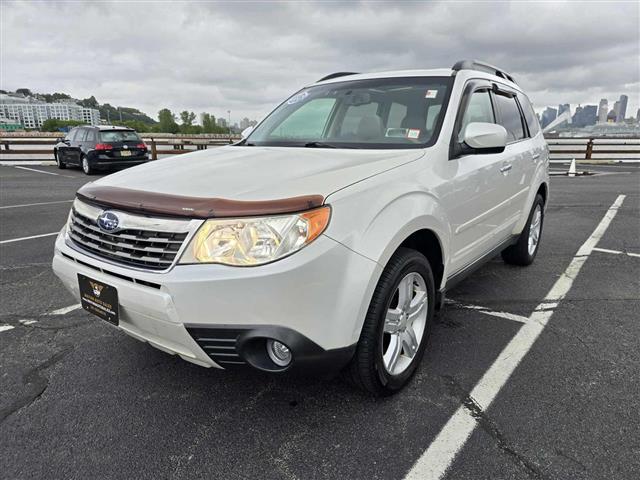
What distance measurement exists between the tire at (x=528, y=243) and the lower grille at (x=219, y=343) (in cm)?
344

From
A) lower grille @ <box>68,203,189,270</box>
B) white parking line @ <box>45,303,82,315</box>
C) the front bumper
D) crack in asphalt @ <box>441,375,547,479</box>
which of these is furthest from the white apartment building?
crack in asphalt @ <box>441,375,547,479</box>

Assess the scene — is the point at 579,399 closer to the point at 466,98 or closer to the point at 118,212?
the point at 466,98

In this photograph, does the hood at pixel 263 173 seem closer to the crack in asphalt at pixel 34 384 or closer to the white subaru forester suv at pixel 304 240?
the white subaru forester suv at pixel 304 240

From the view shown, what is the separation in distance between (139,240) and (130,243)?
7cm

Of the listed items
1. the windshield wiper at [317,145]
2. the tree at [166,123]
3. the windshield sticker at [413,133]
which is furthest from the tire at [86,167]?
the tree at [166,123]

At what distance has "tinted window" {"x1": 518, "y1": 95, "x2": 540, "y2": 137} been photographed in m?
4.52

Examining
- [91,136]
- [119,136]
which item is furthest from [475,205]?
[91,136]

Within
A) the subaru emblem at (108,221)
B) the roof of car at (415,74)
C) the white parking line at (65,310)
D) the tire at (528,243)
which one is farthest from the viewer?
the tire at (528,243)

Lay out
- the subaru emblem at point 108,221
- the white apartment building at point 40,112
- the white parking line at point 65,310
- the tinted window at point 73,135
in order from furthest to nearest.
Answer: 1. the white apartment building at point 40,112
2. the tinted window at point 73,135
3. the white parking line at point 65,310
4. the subaru emblem at point 108,221

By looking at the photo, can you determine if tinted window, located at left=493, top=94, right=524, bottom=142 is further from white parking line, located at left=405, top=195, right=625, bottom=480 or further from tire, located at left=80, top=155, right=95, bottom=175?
tire, located at left=80, top=155, right=95, bottom=175

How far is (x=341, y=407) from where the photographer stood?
2340 millimetres

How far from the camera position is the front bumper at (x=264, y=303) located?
177 cm

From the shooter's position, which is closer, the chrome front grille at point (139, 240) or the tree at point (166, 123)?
the chrome front grille at point (139, 240)

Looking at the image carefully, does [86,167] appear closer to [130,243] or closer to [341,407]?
[130,243]
